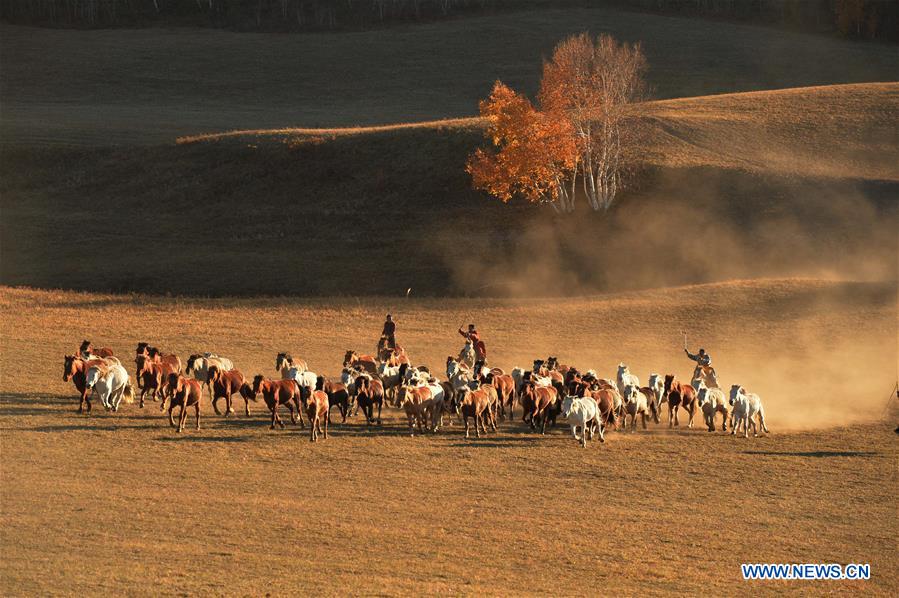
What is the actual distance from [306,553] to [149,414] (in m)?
11.6

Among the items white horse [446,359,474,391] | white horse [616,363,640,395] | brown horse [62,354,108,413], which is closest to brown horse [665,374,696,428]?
white horse [616,363,640,395]

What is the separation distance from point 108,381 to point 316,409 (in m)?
6.14

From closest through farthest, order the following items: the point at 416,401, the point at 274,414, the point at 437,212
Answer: the point at 416,401, the point at 274,414, the point at 437,212

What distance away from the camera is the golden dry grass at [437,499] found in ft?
58.1

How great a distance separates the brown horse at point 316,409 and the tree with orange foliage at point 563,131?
41.2m

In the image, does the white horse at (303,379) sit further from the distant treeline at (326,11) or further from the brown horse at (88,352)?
the distant treeline at (326,11)

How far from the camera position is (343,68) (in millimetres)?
128500

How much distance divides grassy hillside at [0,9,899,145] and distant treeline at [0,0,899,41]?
575 centimetres

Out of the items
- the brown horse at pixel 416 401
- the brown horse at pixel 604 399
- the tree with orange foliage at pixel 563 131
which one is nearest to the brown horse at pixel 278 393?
the brown horse at pixel 416 401

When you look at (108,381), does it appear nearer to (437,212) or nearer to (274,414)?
(274,414)

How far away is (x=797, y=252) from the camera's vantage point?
191ft

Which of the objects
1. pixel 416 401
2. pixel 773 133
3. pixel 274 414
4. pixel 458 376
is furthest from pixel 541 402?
pixel 773 133

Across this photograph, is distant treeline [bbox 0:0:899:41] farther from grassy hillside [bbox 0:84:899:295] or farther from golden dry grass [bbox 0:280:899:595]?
golden dry grass [bbox 0:280:899:595]

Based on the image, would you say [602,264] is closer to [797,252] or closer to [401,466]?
[797,252]
